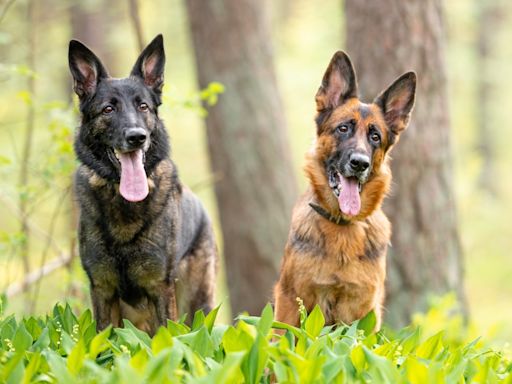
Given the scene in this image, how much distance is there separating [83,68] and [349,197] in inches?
86.6

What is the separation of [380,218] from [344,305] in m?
0.85

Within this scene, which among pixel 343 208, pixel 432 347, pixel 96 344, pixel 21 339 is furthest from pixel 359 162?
pixel 21 339

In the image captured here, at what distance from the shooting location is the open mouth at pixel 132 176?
5156 mm

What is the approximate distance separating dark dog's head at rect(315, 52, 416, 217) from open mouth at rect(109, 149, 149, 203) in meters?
1.45

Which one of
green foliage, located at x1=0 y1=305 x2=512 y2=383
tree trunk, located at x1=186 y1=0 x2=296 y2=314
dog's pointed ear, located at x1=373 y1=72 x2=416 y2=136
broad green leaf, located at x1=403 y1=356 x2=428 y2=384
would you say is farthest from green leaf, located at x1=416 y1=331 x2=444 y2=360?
tree trunk, located at x1=186 y1=0 x2=296 y2=314

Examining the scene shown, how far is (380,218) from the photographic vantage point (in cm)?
598

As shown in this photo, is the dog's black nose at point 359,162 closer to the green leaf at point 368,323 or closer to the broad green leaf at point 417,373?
the green leaf at point 368,323

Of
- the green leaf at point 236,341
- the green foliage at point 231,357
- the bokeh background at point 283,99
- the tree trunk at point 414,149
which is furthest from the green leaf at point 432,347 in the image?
the bokeh background at point 283,99

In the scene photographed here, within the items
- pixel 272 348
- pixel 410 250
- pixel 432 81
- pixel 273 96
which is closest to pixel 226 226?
pixel 273 96

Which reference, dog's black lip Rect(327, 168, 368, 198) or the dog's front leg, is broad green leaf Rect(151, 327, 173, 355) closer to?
the dog's front leg

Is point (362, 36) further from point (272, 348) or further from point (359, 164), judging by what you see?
point (272, 348)

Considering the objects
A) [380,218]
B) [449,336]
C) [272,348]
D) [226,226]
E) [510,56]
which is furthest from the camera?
[510,56]

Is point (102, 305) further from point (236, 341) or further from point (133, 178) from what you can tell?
point (236, 341)

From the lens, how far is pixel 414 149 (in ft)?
25.5
